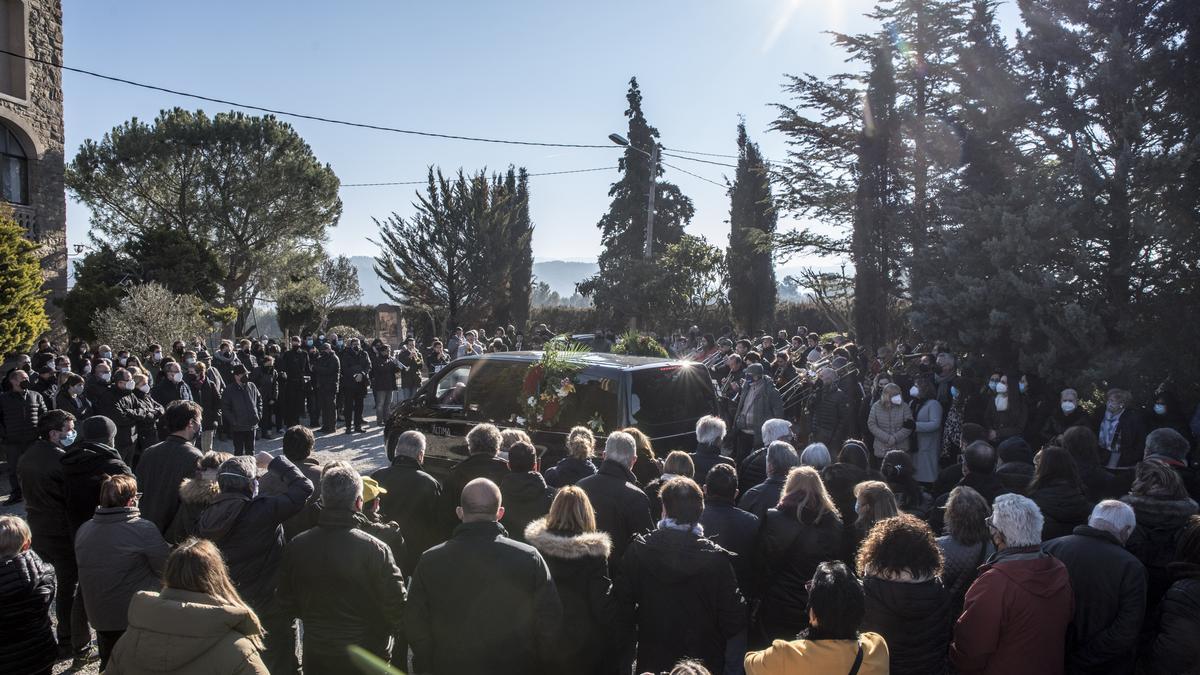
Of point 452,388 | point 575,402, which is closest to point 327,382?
point 452,388

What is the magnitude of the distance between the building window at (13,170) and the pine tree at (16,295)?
751 cm

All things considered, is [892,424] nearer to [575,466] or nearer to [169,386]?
[575,466]

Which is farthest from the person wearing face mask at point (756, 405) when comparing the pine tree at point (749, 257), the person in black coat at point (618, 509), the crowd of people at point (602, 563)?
the pine tree at point (749, 257)

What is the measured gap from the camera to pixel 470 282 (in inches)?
1209

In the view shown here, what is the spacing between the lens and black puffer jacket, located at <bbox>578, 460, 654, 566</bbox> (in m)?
4.94

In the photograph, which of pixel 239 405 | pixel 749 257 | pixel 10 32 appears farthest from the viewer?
pixel 749 257

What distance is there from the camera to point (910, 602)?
3568mm

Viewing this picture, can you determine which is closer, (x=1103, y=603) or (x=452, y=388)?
(x=1103, y=603)

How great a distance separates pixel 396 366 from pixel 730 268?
18.8 metres

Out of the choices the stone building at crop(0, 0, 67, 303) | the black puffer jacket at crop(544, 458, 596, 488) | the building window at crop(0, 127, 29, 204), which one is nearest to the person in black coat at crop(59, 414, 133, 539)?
the black puffer jacket at crop(544, 458, 596, 488)

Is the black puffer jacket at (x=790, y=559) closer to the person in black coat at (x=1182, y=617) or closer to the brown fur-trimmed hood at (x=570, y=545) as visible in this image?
the brown fur-trimmed hood at (x=570, y=545)

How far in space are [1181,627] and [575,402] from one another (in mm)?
5235

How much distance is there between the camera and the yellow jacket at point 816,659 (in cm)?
288

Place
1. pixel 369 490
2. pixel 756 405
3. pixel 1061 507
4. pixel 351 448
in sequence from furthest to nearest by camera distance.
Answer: pixel 351 448 < pixel 756 405 < pixel 1061 507 < pixel 369 490
